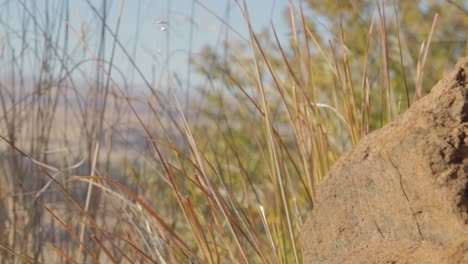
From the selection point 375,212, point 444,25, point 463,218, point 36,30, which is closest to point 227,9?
point 36,30

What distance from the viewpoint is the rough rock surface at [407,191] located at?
38.2 inches

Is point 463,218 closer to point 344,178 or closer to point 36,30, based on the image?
point 344,178

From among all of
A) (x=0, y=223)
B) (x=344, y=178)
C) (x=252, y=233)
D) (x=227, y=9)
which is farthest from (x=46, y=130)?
(x=344, y=178)

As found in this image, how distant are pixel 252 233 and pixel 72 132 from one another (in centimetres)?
148

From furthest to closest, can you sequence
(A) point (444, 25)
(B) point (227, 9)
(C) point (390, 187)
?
(A) point (444, 25) < (B) point (227, 9) < (C) point (390, 187)

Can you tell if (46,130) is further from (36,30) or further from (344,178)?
(344,178)

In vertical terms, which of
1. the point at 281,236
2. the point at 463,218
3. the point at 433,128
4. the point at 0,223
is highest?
the point at 433,128

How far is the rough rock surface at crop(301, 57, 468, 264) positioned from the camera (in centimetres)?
97

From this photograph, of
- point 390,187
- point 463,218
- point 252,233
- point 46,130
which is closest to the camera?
point 463,218

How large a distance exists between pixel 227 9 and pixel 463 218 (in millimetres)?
1206

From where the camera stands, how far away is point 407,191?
1022 millimetres

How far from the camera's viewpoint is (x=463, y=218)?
37.5 inches

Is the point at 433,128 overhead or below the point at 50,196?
overhead

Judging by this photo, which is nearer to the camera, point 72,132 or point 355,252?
point 355,252
